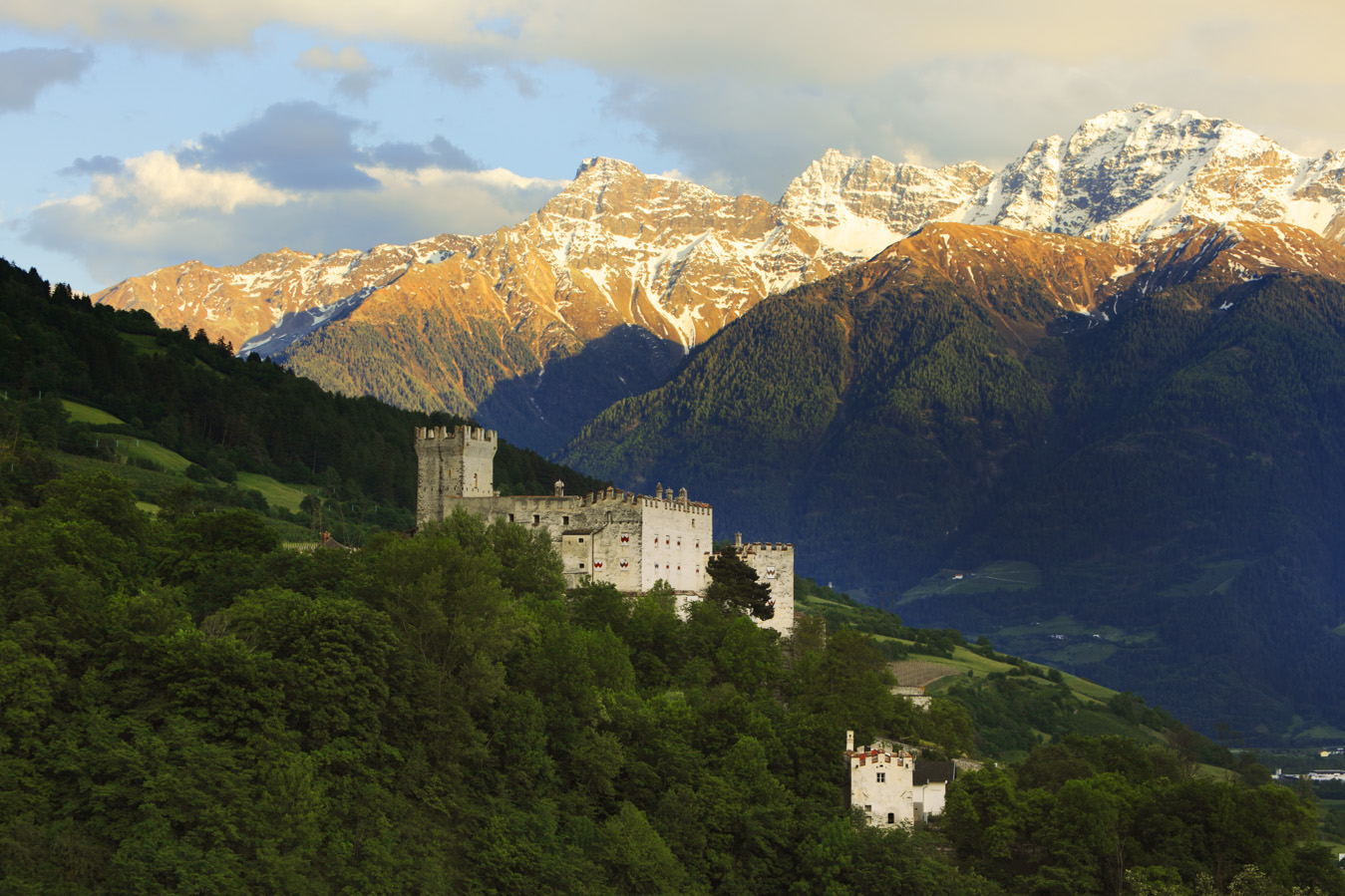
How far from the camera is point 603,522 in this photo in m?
107

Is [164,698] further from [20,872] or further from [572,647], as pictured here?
[572,647]

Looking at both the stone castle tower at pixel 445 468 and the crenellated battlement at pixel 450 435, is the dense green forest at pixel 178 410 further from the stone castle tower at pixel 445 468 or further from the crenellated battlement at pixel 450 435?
the crenellated battlement at pixel 450 435

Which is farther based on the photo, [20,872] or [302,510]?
[302,510]

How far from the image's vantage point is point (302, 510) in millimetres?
165500

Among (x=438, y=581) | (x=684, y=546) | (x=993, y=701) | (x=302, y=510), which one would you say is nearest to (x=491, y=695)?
(x=438, y=581)

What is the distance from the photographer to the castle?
348 ft

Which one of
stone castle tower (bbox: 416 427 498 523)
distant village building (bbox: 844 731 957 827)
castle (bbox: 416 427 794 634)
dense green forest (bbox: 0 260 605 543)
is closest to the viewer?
distant village building (bbox: 844 731 957 827)

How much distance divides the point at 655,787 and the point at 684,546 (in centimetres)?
3205

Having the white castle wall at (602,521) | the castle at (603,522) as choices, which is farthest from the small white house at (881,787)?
the white castle wall at (602,521)

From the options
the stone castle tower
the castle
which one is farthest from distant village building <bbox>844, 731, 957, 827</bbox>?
the stone castle tower

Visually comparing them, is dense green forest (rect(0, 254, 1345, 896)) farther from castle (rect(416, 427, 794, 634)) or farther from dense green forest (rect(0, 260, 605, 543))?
dense green forest (rect(0, 260, 605, 543))

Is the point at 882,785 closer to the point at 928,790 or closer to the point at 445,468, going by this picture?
the point at 928,790

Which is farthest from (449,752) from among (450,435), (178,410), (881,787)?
(178,410)

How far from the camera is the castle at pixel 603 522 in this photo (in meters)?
106
